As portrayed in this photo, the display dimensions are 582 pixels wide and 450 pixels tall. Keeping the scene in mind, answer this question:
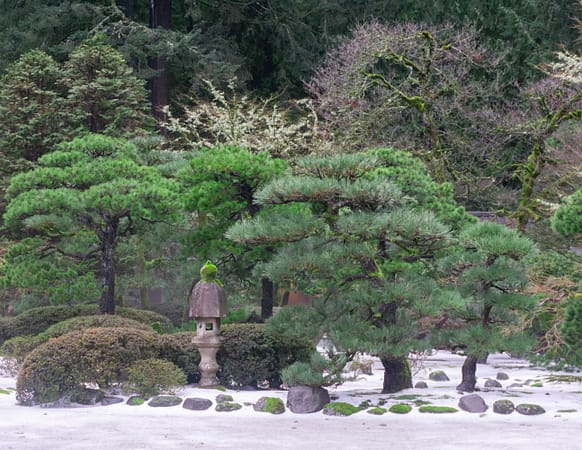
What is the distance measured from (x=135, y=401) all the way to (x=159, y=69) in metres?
16.0

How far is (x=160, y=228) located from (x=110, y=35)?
1017 centimetres

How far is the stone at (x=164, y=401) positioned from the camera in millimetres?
11758

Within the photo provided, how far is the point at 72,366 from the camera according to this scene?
1206 cm

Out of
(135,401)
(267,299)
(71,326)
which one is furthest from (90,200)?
(135,401)

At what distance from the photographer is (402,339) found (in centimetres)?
1196

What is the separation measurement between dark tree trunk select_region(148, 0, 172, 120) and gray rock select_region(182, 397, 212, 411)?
49.2 feet

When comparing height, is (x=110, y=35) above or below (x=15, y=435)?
above

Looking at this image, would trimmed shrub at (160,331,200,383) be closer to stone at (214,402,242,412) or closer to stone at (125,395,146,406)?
stone at (125,395,146,406)

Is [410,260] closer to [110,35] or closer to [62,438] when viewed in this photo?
[62,438]

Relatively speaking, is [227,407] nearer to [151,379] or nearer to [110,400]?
[151,379]

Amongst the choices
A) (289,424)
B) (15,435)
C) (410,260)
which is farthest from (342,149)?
(15,435)

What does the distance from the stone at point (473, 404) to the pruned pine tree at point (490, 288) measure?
0.92 metres

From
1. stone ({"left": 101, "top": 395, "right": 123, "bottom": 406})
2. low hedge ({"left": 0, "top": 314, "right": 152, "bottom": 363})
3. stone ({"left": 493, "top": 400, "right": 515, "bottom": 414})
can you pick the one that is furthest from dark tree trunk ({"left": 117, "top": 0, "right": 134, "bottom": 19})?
stone ({"left": 493, "top": 400, "right": 515, "bottom": 414})

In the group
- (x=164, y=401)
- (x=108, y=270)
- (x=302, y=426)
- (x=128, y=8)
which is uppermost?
(x=128, y=8)
